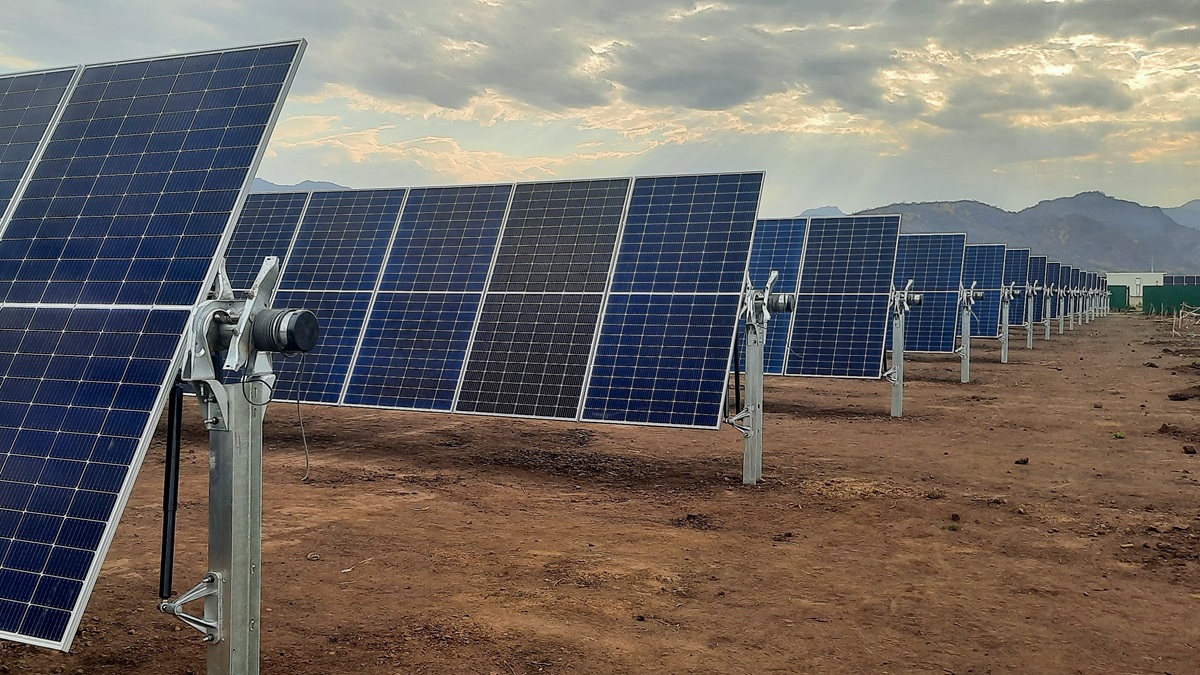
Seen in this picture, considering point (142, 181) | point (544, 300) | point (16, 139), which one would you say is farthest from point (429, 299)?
point (142, 181)

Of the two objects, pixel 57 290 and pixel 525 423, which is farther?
pixel 525 423

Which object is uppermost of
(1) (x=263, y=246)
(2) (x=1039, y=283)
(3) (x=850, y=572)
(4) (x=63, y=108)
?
(2) (x=1039, y=283)

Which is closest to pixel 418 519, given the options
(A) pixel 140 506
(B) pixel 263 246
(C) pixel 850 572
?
(A) pixel 140 506

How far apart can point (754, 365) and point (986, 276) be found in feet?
123

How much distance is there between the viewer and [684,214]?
16719 millimetres

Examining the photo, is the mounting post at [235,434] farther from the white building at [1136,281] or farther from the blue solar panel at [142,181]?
the white building at [1136,281]

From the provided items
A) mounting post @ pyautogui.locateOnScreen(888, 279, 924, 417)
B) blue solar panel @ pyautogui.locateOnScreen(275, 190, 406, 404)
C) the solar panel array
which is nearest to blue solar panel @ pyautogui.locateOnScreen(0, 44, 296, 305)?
the solar panel array

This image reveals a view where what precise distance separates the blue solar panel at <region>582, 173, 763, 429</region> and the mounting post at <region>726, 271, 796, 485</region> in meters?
0.34

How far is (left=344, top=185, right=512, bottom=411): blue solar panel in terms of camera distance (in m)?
16.0

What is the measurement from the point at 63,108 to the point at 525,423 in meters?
13.6

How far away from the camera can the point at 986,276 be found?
154 feet

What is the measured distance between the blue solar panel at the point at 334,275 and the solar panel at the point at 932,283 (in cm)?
2135

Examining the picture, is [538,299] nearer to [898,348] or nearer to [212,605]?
[898,348]

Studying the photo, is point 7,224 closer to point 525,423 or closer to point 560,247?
point 560,247
